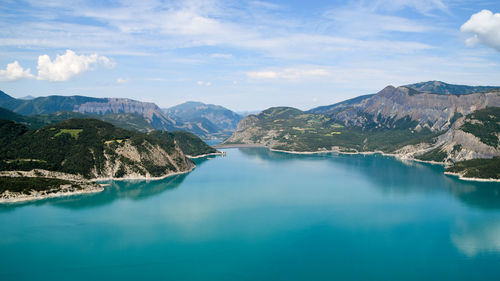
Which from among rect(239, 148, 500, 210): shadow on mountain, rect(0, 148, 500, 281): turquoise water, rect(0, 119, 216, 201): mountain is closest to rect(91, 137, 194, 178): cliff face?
rect(0, 119, 216, 201): mountain

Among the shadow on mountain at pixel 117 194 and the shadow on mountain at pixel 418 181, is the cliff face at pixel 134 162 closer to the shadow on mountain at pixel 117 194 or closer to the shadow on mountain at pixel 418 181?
the shadow on mountain at pixel 117 194

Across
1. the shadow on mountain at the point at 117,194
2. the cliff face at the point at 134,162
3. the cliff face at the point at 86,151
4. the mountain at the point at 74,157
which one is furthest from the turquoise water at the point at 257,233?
the cliff face at the point at 86,151

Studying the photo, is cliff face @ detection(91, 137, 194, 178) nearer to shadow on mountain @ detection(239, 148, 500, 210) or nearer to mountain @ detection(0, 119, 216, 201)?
mountain @ detection(0, 119, 216, 201)

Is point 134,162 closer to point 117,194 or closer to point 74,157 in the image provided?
point 74,157

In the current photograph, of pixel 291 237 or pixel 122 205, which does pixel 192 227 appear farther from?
pixel 122 205

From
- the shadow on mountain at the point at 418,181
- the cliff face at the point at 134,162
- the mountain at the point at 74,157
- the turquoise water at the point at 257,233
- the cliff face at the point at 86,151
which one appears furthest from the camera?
the cliff face at the point at 134,162

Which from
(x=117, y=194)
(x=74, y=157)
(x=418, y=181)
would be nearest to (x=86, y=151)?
(x=74, y=157)
